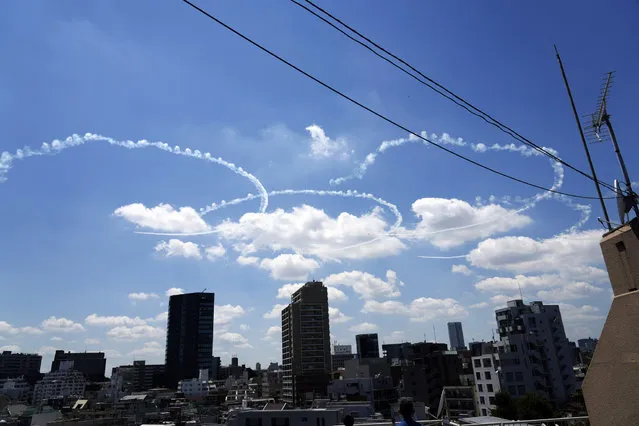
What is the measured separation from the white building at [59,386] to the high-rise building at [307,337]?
66246mm

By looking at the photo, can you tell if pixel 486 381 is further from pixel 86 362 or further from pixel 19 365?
pixel 19 365

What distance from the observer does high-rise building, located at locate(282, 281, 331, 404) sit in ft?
254

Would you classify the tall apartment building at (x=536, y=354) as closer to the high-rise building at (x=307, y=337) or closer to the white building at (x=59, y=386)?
the high-rise building at (x=307, y=337)

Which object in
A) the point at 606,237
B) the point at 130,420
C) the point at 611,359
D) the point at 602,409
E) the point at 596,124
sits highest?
the point at 596,124

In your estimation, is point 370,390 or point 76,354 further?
point 76,354

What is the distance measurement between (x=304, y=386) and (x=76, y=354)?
435 feet

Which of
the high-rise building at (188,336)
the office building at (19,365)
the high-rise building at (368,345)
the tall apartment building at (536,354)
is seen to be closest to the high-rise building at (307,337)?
the tall apartment building at (536,354)

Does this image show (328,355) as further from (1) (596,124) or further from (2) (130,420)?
(1) (596,124)

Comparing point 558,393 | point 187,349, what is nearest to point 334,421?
point 558,393

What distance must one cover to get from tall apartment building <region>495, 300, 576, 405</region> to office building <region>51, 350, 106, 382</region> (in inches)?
5987

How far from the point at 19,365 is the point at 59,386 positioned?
56311 millimetres

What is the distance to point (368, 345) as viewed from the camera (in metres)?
126

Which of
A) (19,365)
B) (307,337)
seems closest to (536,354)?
(307,337)

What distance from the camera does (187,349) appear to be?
135750 millimetres
